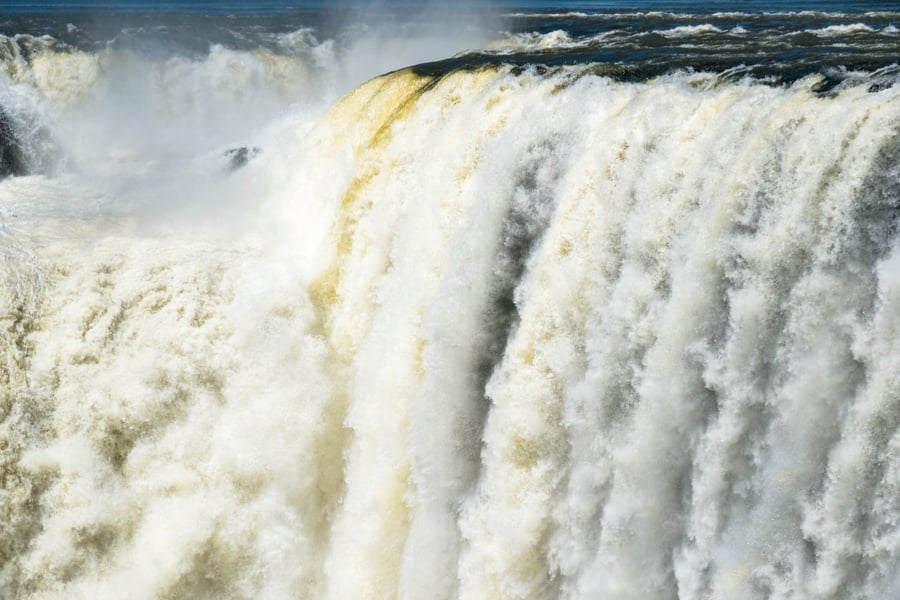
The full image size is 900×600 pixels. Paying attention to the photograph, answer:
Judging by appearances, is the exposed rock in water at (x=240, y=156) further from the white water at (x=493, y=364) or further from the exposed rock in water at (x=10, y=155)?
the exposed rock in water at (x=10, y=155)

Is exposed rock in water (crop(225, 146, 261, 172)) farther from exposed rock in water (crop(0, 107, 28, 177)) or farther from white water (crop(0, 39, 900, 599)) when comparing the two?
exposed rock in water (crop(0, 107, 28, 177))

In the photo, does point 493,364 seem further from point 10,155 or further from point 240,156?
point 10,155

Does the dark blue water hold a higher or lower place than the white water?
higher

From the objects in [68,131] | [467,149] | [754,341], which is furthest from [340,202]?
[68,131]

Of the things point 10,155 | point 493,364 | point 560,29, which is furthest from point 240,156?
point 560,29

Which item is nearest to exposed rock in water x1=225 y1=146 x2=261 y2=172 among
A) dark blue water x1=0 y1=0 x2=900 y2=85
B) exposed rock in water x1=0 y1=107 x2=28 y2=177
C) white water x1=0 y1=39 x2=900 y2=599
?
white water x1=0 y1=39 x2=900 y2=599

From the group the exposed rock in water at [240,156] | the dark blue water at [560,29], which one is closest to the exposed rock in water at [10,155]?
the exposed rock in water at [240,156]

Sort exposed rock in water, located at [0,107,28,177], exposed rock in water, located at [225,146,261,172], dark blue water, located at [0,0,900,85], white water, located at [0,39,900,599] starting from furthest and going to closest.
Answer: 1. exposed rock in water, located at [0,107,28,177]
2. exposed rock in water, located at [225,146,261,172]
3. dark blue water, located at [0,0,900,85]
4. white water, located at [0,39,900,599]

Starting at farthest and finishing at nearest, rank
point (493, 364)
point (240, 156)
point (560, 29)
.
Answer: point (560, 29) → point (240, 156) → point (493, 364)
